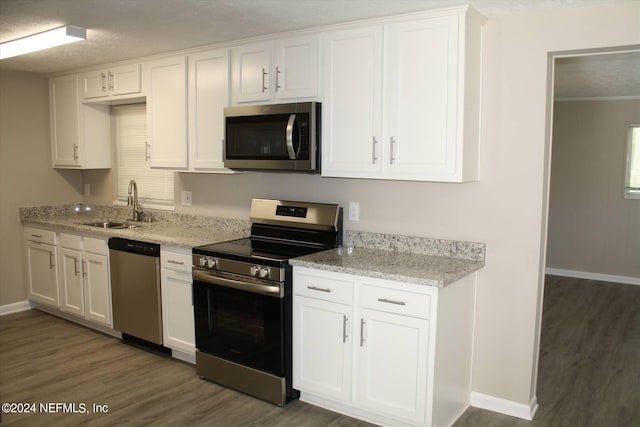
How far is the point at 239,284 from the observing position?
314cm

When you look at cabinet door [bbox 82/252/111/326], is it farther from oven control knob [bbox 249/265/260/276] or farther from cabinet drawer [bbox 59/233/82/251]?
oven control knob [bbox 249/265/260/276]

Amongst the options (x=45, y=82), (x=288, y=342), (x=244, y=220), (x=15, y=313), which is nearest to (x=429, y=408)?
(x=288, y=342)

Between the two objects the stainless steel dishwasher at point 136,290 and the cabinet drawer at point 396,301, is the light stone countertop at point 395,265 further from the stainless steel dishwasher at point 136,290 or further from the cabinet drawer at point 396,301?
the stainless steel dishwasher at point 136,290

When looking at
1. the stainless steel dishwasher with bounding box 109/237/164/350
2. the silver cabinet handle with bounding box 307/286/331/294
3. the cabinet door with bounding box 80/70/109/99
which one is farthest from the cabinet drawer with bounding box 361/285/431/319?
the cabinet door with bounding box 80/70/109/99

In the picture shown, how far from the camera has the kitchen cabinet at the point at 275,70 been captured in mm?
3213

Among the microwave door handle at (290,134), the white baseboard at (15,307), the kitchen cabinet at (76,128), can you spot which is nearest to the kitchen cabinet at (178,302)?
the microwave door handle at (290,134)

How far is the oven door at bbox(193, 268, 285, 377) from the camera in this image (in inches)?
119

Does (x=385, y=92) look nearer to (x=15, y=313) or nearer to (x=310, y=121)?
(x=310, y=121)

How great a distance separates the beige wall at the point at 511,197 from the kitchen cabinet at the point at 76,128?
3157 mm

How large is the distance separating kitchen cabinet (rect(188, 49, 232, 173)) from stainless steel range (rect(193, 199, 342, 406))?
25.7 inches

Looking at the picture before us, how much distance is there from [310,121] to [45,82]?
10.9 feet

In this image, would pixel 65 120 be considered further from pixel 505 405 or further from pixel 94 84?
pixel 505 405

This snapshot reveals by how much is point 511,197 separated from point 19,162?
448 centimetres

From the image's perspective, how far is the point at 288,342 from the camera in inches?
120
